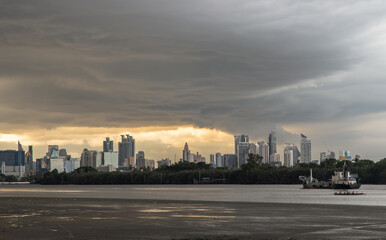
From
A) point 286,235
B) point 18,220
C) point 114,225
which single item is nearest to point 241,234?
point 286,235

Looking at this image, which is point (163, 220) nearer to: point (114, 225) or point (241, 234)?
point (114, 225)

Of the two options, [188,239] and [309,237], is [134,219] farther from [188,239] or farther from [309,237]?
[309,237]

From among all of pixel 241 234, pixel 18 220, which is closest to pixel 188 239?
pixel 241 234

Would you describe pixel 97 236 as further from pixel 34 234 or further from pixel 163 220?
pixel 163 220

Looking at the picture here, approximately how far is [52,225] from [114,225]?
17.4 ft

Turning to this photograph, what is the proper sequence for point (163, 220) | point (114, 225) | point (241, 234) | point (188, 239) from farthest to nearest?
1. point (163, 220)
2. point (114, 225)
3. point (241, 234)
4. point (188, 239)

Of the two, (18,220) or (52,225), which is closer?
(52,225)

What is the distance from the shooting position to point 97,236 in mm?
37844

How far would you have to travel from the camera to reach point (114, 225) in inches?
1806

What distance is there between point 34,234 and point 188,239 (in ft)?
38.4

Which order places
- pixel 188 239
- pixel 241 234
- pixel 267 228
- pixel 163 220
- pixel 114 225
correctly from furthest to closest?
pixel 163 220 < pixel 114 225 < pixel 267 228 < pixel 241 234 < pixel 188 239

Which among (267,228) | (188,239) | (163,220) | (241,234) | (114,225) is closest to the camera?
(188,239)

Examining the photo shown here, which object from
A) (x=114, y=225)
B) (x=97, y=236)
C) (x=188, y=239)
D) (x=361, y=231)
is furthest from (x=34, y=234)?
(x=361, y=231)

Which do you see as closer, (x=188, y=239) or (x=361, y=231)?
(x=188, y=239)
